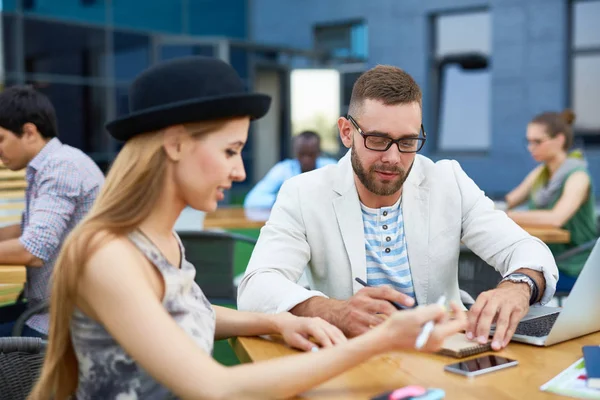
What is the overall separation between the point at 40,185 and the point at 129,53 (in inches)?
475

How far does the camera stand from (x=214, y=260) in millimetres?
4055

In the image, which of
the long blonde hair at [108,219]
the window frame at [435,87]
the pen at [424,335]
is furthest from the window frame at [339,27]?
the pen at [424,335]

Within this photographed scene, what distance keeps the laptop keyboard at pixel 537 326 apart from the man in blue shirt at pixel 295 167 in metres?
4.19

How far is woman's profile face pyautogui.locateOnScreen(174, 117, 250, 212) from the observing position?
57.8 inches

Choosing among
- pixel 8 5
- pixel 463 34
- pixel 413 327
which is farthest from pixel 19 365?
pixel 463 34

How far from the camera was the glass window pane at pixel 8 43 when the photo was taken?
12.4 m

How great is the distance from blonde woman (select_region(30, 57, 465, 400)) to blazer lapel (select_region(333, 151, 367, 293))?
90 centimetres

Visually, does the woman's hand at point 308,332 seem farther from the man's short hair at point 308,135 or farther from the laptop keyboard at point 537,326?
the man's short hair at point 308,135

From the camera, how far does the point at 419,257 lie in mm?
2455

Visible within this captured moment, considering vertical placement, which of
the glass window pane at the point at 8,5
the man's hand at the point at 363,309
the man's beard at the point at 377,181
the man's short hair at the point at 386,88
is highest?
the glass window pane at the point at 8,5

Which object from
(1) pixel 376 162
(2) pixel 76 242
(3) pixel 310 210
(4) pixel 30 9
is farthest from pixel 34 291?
(4) pixel 30 9

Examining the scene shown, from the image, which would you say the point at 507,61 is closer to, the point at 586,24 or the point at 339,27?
the point at 586,24

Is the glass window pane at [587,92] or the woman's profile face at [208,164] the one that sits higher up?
the glass window pane at [587,92]

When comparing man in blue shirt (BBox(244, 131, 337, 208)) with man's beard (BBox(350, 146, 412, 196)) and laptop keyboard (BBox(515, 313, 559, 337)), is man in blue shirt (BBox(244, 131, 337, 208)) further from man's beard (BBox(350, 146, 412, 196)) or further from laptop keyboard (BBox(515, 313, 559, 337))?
laptop keyboard (BBox(515, 313, 559, 337))
